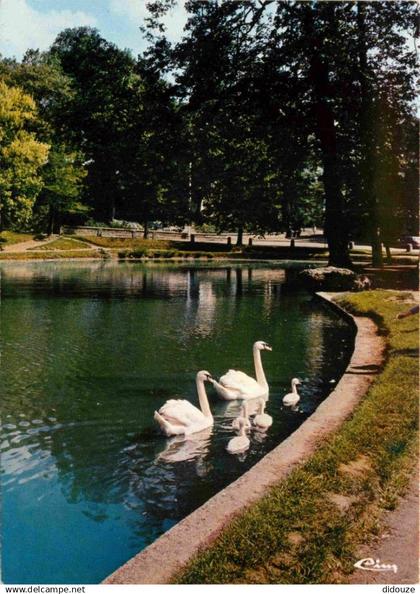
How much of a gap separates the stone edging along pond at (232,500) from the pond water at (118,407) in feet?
2.59

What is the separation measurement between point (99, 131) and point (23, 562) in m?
26.3

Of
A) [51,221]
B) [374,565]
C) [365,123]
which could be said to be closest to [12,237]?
[51,221]

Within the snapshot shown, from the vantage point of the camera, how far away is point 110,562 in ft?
20.2

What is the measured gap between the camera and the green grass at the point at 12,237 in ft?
174

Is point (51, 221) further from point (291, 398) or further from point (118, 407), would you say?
point (291, 398)

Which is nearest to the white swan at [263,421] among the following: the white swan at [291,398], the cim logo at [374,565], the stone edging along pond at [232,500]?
the stone edging along pond at [232,500]

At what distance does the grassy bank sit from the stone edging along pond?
5.8 inches

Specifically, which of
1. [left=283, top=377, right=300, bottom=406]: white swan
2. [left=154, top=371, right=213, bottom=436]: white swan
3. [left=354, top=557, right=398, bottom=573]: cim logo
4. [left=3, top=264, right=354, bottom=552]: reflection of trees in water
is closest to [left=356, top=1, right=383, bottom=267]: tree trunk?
[left=3, top=264, right=354, bottom=552]: reflection of trees in water

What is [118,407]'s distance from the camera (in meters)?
11.0

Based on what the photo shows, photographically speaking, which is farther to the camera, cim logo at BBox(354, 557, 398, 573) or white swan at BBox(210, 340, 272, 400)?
white swan at BBox(210, 340, 272, 400)

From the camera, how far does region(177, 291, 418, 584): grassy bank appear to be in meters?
4.91

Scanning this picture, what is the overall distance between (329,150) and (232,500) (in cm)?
2594

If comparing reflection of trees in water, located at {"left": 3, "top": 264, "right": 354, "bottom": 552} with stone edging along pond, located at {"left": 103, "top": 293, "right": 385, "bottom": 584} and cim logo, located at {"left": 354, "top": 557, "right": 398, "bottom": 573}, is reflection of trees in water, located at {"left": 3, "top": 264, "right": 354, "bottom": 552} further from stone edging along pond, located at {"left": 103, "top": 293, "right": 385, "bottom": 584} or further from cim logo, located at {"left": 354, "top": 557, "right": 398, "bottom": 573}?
cim logo, located at {"left": 354, "top": 557, "right": 398, "bottom": 573}

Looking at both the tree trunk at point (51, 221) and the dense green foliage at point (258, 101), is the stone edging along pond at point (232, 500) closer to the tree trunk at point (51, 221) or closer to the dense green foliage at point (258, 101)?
the dense green foliage at point (258, 101)
